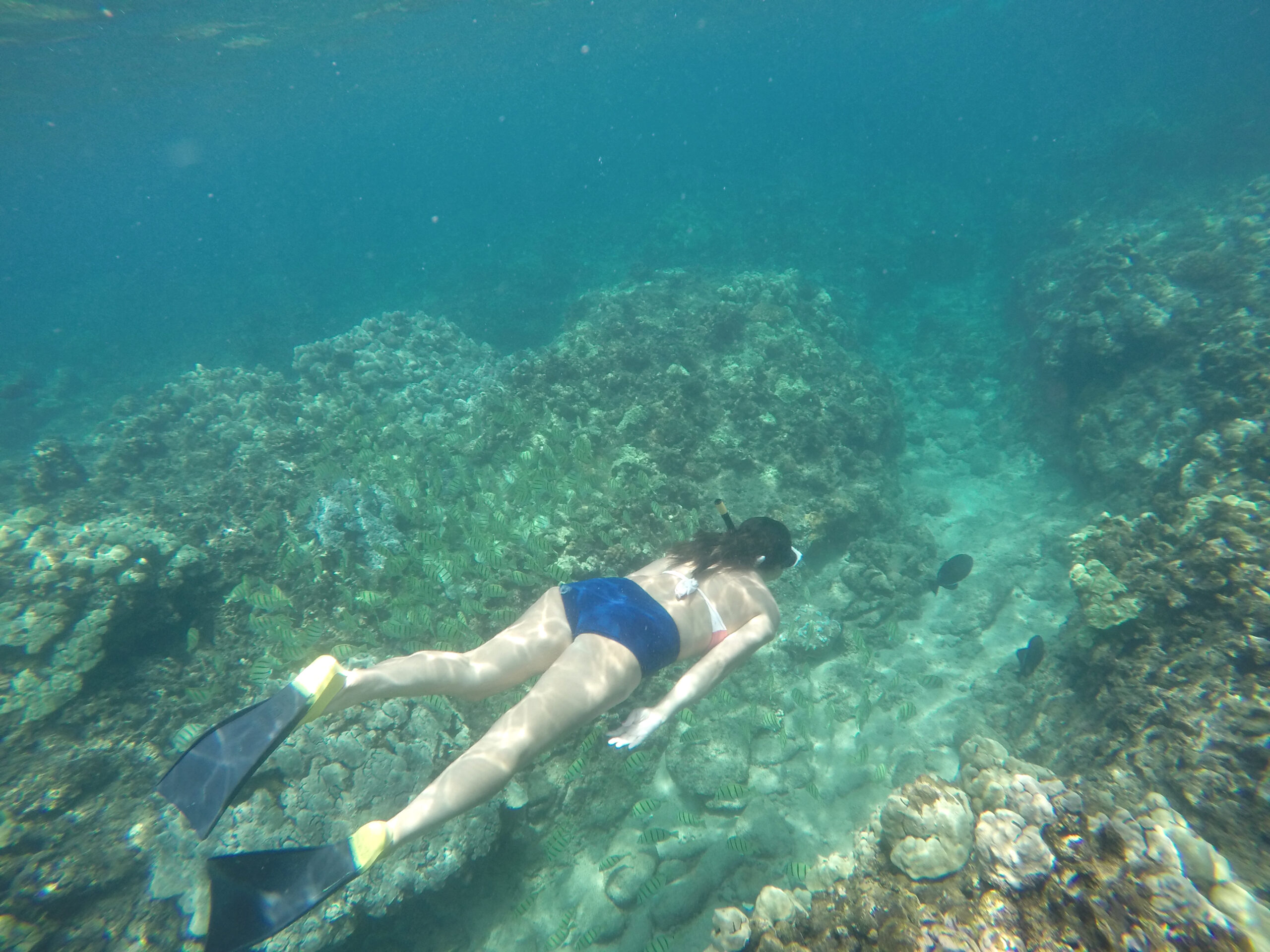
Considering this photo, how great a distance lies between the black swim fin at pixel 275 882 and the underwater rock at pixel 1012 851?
3.15 metres

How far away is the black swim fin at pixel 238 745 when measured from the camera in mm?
3053

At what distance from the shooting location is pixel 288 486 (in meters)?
9.28

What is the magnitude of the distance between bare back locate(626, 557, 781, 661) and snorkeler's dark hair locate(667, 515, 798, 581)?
0.08 meters

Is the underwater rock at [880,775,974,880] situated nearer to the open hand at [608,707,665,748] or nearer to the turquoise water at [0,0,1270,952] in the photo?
the turquoise water at [0,0,1270,952]

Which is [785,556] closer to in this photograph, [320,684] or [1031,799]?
[1031,799]

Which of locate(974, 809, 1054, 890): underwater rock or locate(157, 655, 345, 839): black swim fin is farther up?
locate(157, 655, 345, 839): black swim fin

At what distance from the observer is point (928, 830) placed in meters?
2.99

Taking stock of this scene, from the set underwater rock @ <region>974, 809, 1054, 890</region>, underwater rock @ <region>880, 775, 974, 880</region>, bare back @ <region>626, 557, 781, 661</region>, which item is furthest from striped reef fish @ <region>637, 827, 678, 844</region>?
underwater rock @ <region>974, 809, 1054, 890</region>

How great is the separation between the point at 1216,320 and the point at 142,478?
73.8 feet

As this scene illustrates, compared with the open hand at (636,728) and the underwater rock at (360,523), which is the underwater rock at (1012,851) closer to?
the open hand at (636,728)

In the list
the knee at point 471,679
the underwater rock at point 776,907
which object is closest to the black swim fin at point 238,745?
the knee at point 471,679

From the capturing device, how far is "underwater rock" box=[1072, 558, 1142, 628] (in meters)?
4.76

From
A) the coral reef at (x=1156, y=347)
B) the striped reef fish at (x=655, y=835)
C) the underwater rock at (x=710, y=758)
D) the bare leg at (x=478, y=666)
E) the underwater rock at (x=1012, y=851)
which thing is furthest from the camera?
the coral reef at (x=1156, y=347)

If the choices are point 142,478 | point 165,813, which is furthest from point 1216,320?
point 142,478
